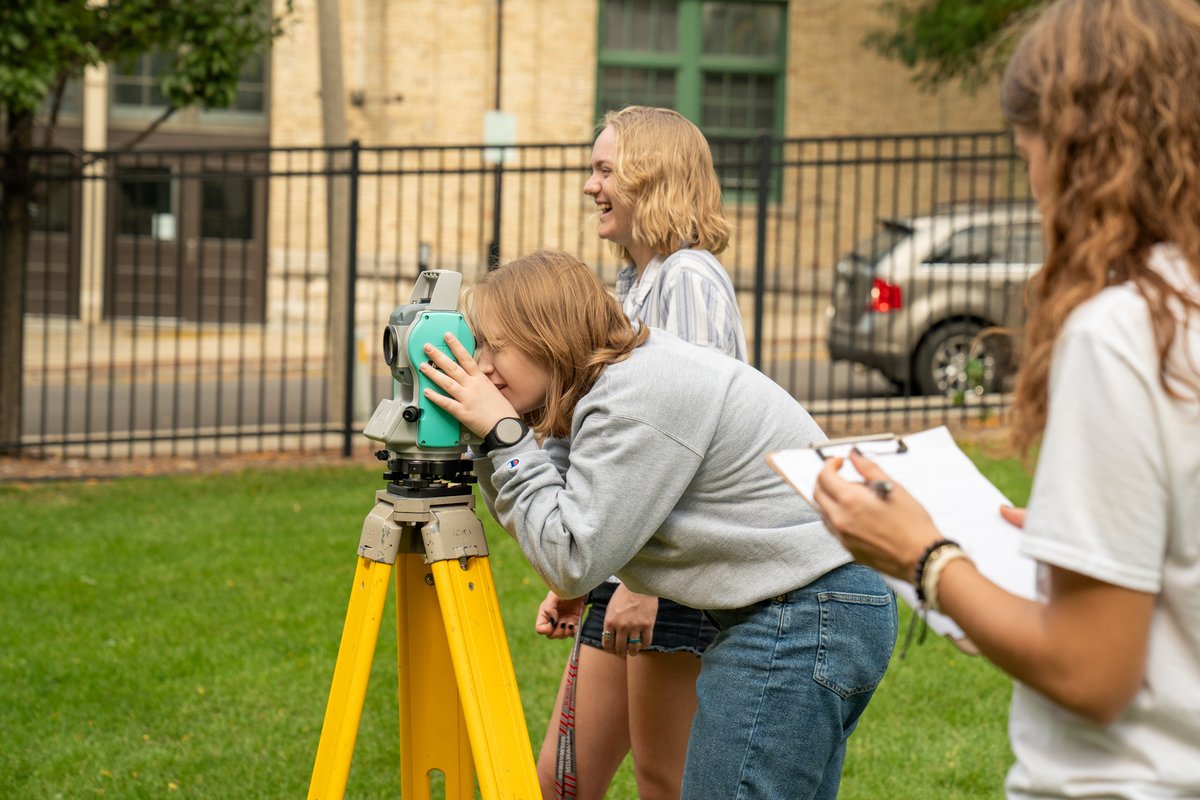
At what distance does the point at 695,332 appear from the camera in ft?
9.71

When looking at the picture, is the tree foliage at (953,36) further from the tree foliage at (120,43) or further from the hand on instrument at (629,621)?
the hand on instrument at (629,621)

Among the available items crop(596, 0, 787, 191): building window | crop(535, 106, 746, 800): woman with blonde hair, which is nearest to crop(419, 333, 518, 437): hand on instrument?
crop(535, 106, 746, 800): woman with blonde hair

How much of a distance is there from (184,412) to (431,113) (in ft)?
29.3

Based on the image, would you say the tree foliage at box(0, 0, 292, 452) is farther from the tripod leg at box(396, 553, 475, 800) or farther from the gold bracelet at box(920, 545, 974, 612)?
the gold bracelet at box(920, 545, 974, 612)

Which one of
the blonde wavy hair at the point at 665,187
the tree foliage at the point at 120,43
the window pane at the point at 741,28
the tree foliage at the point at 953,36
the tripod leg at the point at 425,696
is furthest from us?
the window pane at the point at 741,28

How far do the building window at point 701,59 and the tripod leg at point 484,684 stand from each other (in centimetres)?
1886

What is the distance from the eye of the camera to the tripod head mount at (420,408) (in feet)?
7.51

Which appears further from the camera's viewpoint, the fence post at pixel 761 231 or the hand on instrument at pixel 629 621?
the fence post at pixel 761 231

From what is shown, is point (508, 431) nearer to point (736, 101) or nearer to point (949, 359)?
point (949, 359)

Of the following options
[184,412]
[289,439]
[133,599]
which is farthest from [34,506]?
[184,412]

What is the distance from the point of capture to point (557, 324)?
2.38 m

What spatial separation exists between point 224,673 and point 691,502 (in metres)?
3.17

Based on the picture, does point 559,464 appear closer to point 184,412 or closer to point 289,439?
point 289,439

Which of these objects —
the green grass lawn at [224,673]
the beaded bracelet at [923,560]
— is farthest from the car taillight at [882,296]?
the beaded bracelet at [923,560]
